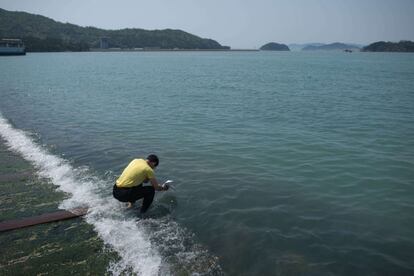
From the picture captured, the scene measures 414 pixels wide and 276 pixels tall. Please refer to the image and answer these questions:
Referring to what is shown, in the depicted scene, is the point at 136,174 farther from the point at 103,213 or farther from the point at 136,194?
the point at 103,213

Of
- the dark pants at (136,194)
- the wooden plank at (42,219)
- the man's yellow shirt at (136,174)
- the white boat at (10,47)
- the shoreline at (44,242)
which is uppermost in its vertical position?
the white boat at (10,47)

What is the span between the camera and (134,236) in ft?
33.4

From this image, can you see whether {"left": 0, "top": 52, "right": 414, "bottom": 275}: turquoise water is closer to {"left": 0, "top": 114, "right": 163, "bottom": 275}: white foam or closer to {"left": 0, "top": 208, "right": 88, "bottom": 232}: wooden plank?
{"left": 0, "top": 114, "right": 163, "bottom": 275}: white foam

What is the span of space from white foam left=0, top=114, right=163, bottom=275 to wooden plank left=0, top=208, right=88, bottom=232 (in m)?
0.40

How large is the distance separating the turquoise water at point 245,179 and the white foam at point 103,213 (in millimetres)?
45

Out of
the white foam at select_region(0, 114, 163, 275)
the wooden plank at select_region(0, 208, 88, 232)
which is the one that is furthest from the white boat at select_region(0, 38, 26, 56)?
the wooden plank at select_region(0, 208, 88, 232)

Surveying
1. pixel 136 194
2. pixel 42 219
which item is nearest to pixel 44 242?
pixel 42 219

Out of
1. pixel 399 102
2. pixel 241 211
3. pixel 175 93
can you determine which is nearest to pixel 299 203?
pixel 241 211

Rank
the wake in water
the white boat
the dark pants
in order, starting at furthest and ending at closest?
1. the white boat
2. the dark pants
3. the wake in water

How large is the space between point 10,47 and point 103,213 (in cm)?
15366

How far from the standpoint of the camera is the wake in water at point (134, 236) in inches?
346

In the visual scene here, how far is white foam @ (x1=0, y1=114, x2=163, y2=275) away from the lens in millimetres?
8969

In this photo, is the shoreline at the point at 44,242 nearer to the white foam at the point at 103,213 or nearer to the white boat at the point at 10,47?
the white foam at the point at 103,213

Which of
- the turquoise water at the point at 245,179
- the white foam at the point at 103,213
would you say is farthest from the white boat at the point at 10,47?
the white foam at the point at 103,213
